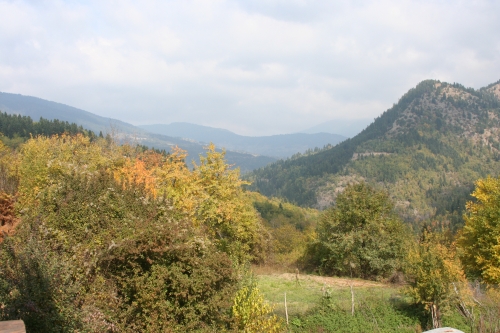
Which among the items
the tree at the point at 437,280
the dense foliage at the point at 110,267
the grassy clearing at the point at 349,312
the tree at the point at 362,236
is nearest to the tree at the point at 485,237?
the tree at the point at 362,236

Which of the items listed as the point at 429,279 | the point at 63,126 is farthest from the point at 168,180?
the point at 63,126

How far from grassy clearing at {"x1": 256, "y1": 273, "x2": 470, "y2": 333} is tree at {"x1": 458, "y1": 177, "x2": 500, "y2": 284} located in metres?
8.66

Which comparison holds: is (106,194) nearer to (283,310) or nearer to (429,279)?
(283,310)

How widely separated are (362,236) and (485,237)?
973 centimetres

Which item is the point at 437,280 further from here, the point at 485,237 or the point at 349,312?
the point at 485,237

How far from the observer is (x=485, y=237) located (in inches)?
1062

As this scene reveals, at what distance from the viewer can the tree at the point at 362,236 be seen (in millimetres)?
27359

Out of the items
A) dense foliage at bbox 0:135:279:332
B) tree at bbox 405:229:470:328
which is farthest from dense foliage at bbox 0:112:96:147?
tree at bbox 405:229:470:328

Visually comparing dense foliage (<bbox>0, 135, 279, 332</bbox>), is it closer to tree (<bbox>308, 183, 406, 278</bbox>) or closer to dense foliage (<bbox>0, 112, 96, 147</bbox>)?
tree (<bbox>308, 183, 406, 278</bbox>)

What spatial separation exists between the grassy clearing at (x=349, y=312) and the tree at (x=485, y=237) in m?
8.66

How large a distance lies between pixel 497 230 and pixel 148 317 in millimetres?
26426

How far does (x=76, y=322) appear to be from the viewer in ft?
28.9

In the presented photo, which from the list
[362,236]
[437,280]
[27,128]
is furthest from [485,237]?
[27,128]

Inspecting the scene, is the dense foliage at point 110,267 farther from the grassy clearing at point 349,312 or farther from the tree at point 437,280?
the tree at point 437,280
